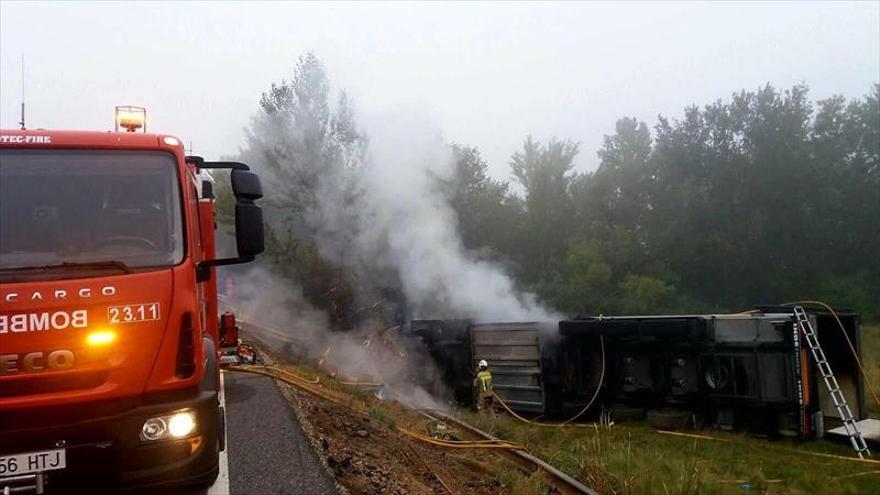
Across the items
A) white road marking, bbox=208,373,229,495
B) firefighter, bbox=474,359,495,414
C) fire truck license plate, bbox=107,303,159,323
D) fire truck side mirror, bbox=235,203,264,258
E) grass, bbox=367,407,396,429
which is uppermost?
fire truck side mirror, bbox=235,203,264,258

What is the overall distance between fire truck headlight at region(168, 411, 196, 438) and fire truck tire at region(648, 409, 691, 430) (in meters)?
9.92

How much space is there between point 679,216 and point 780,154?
642 cm

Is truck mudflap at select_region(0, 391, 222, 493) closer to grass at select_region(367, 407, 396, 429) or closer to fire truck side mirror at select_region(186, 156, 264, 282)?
fire truck side mirror at select_region(186, 156, 264, 282)

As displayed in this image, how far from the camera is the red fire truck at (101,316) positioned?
3725 mm

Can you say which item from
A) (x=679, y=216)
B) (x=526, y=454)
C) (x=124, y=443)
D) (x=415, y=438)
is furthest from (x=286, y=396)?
(x=679, y=216)

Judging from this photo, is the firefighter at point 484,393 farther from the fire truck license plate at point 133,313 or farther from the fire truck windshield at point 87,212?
the fire truck license plate at point 133,313

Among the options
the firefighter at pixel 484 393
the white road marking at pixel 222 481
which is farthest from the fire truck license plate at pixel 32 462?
the firefighter at pixel 484 393

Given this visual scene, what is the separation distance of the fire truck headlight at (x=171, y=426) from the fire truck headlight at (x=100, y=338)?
1.67 ft

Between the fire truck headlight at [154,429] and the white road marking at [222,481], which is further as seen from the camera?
the white road marking at [222,481]

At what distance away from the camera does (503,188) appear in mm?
32000

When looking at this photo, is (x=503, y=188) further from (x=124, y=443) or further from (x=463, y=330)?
(x=124, y=443)

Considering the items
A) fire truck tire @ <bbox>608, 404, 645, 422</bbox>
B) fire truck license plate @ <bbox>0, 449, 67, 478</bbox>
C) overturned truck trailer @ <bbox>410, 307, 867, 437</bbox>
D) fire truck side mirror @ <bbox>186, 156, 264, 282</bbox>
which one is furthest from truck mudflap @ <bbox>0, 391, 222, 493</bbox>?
fire truck tire @ <bbox>608, 404, 645, 422</bbox>

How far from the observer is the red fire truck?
12.2 ft

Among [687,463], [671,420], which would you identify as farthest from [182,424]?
[671,420]
